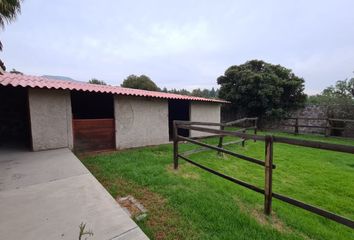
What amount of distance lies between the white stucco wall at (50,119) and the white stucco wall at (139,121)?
64.9 inches

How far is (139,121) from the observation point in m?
7.56

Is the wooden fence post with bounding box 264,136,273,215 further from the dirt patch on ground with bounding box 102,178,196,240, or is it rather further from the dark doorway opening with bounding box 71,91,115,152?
the dark doorway opening with bounding box 71,91,115,152

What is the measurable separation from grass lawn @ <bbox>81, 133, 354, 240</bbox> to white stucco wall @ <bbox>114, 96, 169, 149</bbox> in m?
1.45

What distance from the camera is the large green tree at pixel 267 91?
13352 mm

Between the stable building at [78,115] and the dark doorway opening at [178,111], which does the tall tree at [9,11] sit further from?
the dark doorway opening at [178,111]

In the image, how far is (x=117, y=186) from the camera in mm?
3588

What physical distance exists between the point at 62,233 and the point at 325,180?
5.25 meters

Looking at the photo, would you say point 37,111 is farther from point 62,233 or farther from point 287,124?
point 287,124

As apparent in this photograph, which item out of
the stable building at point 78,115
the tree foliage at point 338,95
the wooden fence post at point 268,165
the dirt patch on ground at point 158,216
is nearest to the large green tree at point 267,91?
the tree foliage at point 338,95

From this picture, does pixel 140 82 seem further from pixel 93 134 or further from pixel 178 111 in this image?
pixel 93 134

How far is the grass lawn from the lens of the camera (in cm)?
231

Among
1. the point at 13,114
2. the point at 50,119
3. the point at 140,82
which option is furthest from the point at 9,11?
the point at 140,82

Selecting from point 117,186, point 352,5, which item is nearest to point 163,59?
point 352,5

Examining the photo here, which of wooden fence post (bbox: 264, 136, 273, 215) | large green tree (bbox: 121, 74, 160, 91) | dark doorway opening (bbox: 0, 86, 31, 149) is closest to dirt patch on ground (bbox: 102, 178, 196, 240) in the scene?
wooden fence post (bbox: 264, 136, 273, 215)
